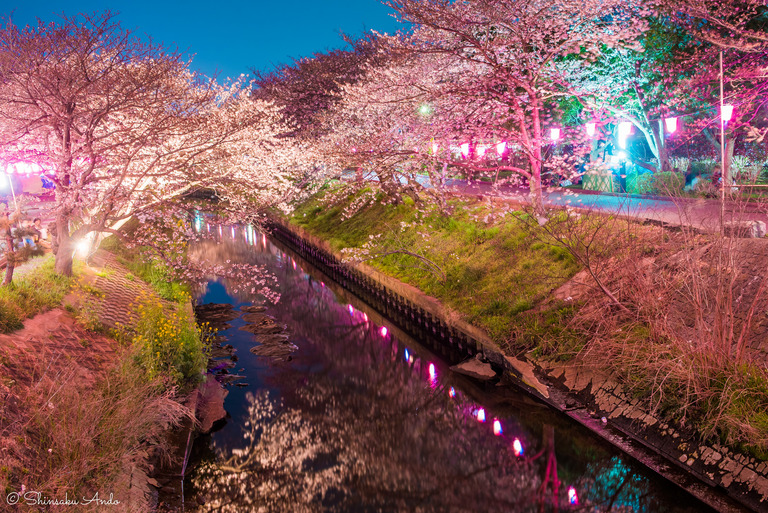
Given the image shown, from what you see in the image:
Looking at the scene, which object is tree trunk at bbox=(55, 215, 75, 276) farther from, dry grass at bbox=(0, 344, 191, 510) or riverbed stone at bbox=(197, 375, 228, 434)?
dry grass at bbox=(0, 344, 191, 510)

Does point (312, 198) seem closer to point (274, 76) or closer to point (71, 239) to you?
point (274, 76)

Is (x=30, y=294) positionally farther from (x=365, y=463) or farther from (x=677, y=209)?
(x=677, y=209)

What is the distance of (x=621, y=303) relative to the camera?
9.99 metres

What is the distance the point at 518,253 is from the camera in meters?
14.5

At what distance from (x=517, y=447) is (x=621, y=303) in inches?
134

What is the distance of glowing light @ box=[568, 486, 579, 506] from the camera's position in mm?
8008

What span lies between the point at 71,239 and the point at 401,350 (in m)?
8.86

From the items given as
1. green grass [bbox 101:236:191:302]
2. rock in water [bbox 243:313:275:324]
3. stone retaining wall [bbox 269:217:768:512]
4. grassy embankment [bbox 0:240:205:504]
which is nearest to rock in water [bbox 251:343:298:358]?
rock in water [bbox 243:313:275:324]

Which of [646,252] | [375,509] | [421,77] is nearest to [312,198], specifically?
[421,77]

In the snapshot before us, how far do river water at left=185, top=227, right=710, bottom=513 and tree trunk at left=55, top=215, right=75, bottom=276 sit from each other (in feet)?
15.7

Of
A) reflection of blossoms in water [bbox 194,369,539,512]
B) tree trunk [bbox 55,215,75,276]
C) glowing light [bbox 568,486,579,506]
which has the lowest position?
glowing light [bbox 568,486,579,506]

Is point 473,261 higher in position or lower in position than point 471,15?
lower

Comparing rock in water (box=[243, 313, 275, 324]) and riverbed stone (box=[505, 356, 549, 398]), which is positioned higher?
rock in water (box=[243, 313, 275, 324])

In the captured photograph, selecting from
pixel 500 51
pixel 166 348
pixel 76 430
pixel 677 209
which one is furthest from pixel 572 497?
pixel 500 51
